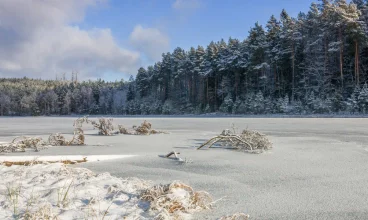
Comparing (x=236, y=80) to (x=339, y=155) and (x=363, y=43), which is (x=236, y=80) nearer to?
(x=363, y=43)

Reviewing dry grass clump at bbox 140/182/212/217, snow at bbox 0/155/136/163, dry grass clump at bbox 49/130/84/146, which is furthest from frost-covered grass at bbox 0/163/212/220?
dry grass clump at bbox 49/130/84/146

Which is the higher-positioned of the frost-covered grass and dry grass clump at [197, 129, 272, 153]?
dry grass clump at [197, 129, 272, 153]

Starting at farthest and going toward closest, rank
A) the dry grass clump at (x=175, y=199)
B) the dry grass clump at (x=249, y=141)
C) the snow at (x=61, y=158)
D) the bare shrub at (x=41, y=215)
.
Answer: the dry grass clump at (x=249, y=141) → the snow at (x=61, y=158) → the dry grass clump at (x=175, y=199) → the bare shrub at (x=41, y=215)

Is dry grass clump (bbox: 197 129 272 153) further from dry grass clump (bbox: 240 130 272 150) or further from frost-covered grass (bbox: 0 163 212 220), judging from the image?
frost-covered grass (bbox: 0 163 212 220)

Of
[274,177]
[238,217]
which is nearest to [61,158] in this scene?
[274,177]

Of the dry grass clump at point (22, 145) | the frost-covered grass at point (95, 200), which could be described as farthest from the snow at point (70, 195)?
the dry grass clump at point (22, 145)

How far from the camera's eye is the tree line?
91.6ft

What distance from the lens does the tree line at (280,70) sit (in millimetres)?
27906

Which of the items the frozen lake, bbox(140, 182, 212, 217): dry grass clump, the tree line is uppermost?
the tree line

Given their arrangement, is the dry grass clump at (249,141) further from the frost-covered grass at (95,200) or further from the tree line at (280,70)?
the tree line at (280,70)

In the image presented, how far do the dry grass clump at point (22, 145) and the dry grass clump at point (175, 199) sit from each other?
18.0ft

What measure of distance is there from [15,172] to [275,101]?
102 ft

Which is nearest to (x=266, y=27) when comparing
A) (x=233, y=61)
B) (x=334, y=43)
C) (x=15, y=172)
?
(x=233, y=61)

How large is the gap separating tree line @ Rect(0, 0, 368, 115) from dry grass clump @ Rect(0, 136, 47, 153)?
24.8 m
